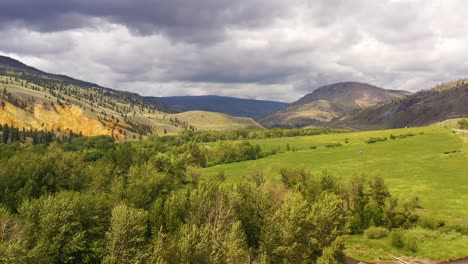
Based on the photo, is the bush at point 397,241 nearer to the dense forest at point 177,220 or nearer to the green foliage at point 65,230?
the dense forest at point 177,220

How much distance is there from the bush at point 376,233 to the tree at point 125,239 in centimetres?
6665

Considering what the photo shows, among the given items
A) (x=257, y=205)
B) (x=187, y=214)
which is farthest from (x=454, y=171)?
(x=187, y=214)

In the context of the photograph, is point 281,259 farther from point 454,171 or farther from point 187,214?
point 454,171

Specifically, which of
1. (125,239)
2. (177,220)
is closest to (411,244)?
(177,220)

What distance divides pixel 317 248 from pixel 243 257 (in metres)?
16.3

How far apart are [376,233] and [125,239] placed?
71.7 metres

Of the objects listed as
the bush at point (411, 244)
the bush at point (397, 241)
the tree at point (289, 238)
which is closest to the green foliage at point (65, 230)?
the tree at point (289, 238)

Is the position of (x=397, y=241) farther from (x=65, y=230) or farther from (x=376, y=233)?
(x=65, y=230)

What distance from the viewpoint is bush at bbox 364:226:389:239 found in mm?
107488

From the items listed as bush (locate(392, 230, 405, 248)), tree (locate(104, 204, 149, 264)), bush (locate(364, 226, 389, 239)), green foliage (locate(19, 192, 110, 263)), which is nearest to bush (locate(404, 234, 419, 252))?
→ bush (locate(392, 230, 405, 248))

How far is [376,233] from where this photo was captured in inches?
4235

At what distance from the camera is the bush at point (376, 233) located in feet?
353

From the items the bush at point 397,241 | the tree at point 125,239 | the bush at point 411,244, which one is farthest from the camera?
the bush at point 397,241

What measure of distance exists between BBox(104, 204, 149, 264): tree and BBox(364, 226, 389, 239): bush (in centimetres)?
6665
